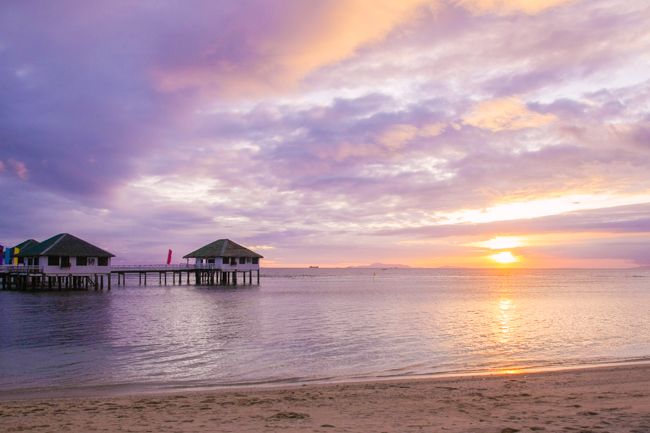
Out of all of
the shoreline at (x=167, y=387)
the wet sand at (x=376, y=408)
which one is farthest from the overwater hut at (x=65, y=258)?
the wet sand at (x=376, y=408)

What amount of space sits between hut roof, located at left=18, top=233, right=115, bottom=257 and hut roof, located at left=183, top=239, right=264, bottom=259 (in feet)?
46.8

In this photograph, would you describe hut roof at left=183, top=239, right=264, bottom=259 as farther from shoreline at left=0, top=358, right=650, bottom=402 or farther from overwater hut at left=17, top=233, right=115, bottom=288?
shoreline at left=0, top=358, right=650, bottom=402

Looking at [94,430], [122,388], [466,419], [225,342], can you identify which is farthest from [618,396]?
[225,342]

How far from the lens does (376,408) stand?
28.2 ft

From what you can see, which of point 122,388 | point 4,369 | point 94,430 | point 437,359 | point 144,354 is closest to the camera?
point 94,430

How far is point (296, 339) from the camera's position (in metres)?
19.0

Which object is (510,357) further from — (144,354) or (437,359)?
(144,354)

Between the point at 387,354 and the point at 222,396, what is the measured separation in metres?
7.45

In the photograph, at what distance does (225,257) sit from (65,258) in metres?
20.2

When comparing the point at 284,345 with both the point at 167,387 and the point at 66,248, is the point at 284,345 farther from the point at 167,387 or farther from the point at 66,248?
the point at 66,248

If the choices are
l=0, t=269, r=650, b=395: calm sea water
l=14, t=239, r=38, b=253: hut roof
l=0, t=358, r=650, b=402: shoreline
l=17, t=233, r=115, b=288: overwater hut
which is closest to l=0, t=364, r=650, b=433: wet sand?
l=0, t=358, r=650, b=402: shoreline

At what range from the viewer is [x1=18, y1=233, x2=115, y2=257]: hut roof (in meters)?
48.0

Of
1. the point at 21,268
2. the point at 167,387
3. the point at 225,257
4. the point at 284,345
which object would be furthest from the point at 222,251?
the point at 167,387

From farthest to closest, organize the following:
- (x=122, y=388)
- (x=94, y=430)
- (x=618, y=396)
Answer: (x=122, y=388)
(x=618, y=396)
(x=94, y=430)
